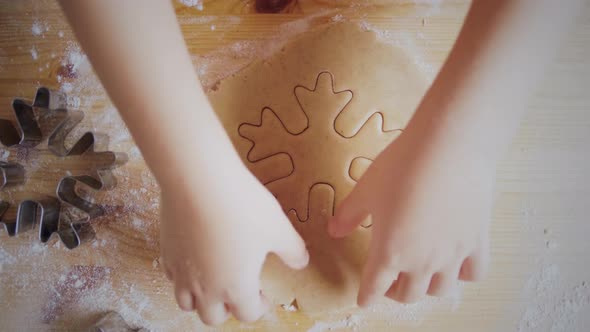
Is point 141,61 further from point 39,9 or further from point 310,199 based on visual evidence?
point 39,9

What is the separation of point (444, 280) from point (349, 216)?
143 millimetres

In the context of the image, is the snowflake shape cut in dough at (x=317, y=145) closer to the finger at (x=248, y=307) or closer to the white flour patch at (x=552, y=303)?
the finger at (x=248, y=307)

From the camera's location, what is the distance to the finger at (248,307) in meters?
0.52

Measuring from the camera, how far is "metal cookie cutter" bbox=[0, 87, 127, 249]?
669mm

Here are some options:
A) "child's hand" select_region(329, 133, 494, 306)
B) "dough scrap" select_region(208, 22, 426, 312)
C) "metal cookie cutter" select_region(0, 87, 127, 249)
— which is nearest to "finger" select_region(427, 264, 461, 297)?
"child's hand" select_region(329, 133, 494, 306)

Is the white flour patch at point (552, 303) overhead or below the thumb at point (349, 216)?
below

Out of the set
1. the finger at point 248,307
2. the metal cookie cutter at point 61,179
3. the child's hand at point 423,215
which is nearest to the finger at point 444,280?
the child's hand at point 423,215

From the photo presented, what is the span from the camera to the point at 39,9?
2.36 feet

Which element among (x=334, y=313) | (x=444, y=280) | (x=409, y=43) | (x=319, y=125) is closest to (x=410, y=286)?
(x=444, y=280)

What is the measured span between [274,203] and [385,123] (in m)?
0.25

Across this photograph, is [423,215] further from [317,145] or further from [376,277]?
[317,145]

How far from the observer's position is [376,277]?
1.77 ft

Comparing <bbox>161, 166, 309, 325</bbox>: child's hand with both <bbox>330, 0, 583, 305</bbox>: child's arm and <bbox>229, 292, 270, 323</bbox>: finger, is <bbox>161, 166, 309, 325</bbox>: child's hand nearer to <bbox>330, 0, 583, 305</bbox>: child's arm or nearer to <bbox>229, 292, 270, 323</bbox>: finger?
<bbox>229, 292, 270, 323</bbox>: finger

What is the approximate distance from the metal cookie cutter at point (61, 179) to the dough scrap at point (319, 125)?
0.21m
